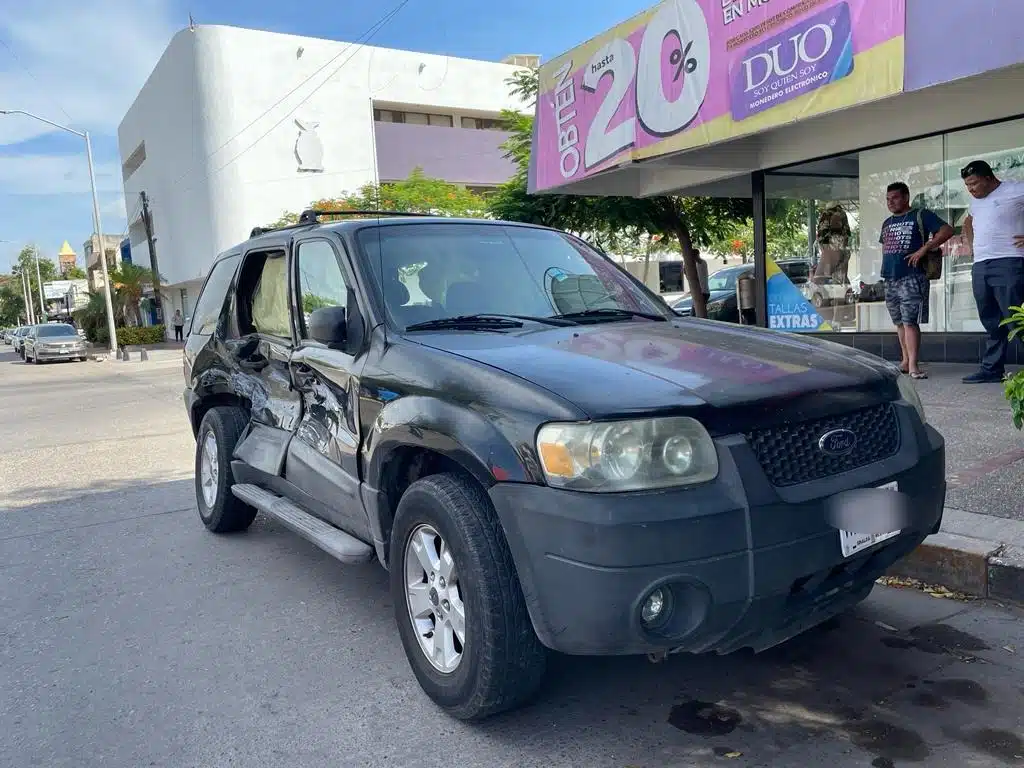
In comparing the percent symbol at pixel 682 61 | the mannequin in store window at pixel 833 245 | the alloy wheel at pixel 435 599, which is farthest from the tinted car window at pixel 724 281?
the alloy wheel at pixel 435 599

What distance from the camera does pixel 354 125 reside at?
34.6m

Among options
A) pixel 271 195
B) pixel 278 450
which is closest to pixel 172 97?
pixel 271 195

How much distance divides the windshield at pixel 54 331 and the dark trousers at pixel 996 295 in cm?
3235

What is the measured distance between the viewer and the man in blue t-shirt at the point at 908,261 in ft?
26.5

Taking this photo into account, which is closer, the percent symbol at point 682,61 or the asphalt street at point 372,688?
the asphalt street at point 372,688

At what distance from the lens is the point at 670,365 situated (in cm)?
290

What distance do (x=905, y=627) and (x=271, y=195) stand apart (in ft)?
108

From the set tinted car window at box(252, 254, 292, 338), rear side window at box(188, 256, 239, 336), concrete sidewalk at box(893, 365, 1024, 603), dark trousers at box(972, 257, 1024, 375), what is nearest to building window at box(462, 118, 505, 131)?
dark trousers at box(972, 257, 1024, 375)

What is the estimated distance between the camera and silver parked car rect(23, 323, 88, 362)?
31047mm

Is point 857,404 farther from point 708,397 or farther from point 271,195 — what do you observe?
point 271,195

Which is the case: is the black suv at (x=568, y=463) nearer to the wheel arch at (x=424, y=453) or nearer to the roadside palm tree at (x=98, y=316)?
the wheel arch at (x=424, y=453)

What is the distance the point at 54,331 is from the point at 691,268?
27362mm

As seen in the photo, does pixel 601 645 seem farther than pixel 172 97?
No

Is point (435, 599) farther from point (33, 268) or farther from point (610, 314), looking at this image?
point (33, 268)
